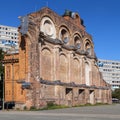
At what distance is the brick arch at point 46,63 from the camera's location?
1993 inches

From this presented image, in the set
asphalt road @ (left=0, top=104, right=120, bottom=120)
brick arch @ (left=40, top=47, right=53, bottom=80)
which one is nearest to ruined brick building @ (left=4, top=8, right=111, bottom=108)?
brick arch @ (left=40, top=47, right=53, bottom=80)

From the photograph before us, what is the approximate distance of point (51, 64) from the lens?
53.2 meters

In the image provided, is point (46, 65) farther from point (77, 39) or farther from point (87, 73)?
point (87, 73)

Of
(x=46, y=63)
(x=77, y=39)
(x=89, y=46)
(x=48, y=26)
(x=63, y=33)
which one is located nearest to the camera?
(x=46, y=63)

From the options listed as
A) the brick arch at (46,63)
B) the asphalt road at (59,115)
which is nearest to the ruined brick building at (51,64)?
the brick arch at (46,63)

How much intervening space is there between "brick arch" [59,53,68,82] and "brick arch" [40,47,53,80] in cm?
350

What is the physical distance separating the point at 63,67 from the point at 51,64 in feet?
15.8

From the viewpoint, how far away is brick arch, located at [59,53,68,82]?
5628 centimetres

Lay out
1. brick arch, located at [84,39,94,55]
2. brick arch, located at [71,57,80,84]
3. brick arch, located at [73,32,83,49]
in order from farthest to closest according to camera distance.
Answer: brick arch, located at [84,39,94,55], brick arch, located at [73,32,83,49], brick arch, located at [71,57,80,84]

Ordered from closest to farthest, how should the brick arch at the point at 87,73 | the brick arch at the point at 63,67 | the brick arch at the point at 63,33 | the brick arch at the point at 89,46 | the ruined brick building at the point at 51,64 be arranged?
1. the ruined brick building at the point at 51,64
2. the brick arch at the point at 63,67
3. the brick arch at the point at 63,33
4. the brick arch at the point at 87,73
5. the brick arch at the point at 89,46

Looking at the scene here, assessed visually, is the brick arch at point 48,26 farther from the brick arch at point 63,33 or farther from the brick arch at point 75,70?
the brick arch at point 75,70

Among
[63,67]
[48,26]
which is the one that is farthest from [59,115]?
[63,67]

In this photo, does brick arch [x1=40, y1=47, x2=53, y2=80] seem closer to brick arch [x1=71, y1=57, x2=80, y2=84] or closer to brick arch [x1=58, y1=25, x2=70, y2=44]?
brick arch [x1=58, y1=25, x2=70, y2=44]

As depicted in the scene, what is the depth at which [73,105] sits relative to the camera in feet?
191
